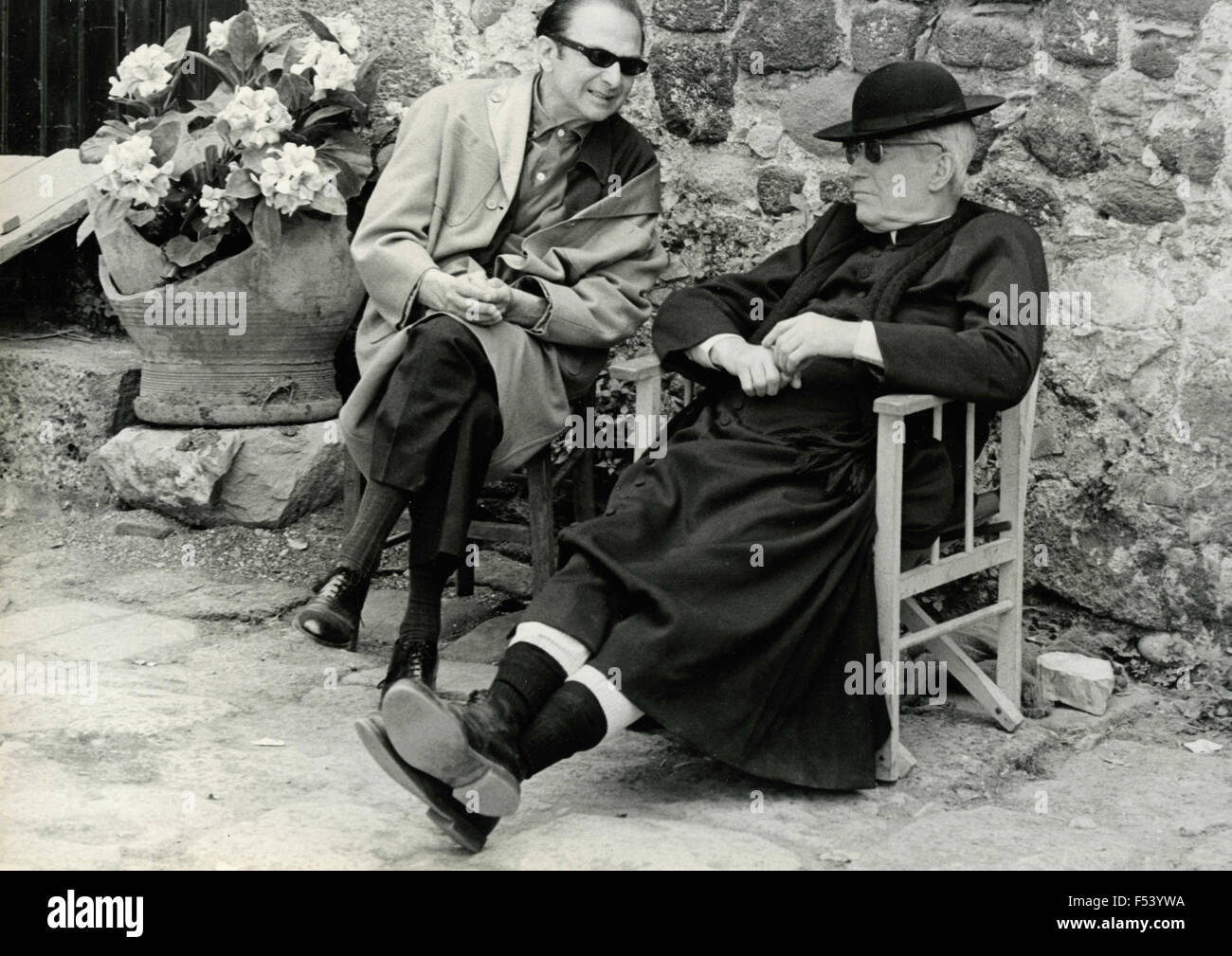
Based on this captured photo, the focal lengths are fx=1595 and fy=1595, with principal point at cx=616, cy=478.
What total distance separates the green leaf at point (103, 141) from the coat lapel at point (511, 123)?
4.29 feet

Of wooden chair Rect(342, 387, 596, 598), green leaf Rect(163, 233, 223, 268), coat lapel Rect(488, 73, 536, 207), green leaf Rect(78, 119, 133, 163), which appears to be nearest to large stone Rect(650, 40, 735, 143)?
coat lapel Rect(488, 73, 536, 207)

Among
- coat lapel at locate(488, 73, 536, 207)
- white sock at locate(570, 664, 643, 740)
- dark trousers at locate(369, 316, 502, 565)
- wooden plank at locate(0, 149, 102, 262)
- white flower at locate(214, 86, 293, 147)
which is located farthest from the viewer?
wooden plank at locate(0, 149, 102, 262)

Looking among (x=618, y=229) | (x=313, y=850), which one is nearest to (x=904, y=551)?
(x=618, y=229)

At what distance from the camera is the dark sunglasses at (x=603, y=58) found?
359cm

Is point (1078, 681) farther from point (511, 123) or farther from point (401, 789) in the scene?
point (511, 123)

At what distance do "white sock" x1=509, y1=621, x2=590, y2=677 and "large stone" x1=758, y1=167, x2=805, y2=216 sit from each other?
1643 mm

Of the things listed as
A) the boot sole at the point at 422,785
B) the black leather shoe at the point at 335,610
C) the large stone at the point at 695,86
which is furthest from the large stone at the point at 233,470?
the boot sole at the point at 422,785

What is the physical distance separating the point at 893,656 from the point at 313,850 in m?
1.15

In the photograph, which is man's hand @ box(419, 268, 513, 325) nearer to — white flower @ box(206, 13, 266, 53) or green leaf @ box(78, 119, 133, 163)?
white flower @ box(206, 13, 266, 53)

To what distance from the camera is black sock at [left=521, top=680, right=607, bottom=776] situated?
275cm

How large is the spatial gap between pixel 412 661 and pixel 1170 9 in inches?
87.6

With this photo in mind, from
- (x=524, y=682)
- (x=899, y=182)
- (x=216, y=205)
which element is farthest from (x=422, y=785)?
(x=216, y=205)

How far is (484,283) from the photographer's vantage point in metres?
3.54

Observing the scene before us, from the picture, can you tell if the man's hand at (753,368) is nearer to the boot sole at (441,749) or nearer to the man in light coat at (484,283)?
the man in light coat at (484,283)
